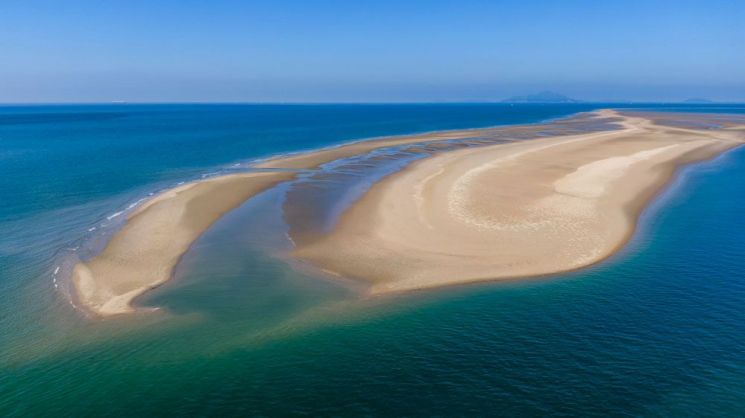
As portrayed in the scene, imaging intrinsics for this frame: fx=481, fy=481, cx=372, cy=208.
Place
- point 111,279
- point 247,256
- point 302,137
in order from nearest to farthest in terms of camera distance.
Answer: point 111,279, point 247,256, point 302,137

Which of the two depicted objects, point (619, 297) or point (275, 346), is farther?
point (619, 297)

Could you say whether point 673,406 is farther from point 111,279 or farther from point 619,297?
point 111,279

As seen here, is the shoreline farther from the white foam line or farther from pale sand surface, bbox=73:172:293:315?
the white foam line

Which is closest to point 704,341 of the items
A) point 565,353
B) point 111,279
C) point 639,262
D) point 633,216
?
point 565,353

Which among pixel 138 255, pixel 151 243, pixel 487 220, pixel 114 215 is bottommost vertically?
pixel 138 255

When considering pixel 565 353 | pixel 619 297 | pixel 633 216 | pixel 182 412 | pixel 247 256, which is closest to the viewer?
pixel 182 412

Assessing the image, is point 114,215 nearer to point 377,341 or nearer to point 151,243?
point 151,243

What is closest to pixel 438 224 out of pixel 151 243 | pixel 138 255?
pixel 151 243

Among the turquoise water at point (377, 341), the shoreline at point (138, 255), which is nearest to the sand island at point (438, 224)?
the shoreline at point (138, 255)
